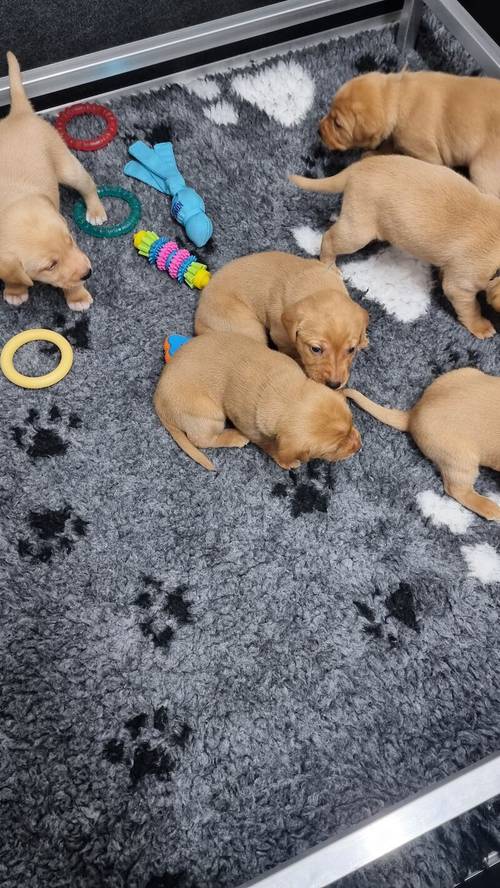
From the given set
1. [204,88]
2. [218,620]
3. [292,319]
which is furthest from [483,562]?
[204,88]

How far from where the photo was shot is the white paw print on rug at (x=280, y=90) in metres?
3.19

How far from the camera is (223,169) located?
307 centimetres

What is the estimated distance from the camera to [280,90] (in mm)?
3230

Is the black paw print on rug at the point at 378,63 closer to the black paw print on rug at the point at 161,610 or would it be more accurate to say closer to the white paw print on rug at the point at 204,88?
the white paw print on rug at the point at 204,88

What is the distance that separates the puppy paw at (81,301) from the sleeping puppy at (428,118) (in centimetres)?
113

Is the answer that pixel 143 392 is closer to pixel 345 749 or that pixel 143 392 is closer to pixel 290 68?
pixel 345 749

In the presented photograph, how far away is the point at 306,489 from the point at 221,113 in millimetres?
1779

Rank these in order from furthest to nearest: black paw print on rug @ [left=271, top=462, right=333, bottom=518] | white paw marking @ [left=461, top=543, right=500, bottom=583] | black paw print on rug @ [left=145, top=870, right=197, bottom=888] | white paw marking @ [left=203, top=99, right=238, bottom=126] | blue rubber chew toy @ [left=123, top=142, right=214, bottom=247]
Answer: white paw marking @ [left=203, top=99, right=238, bottom=126] < blue rubber chew toy @ [left=123, top=142, right=214, bottom=247] < black paw print on rug @ [left=271, top=462, right=333, bottom=518] < white paw marking @ [left=461, top=543, right=500, bottom=583] < black paw print on rug @ [left=145, top=870, right=197, bottom=888]

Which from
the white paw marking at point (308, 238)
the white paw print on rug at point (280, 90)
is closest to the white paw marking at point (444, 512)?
the white paw marking at point (308, 238)

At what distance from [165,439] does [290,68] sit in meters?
1.87

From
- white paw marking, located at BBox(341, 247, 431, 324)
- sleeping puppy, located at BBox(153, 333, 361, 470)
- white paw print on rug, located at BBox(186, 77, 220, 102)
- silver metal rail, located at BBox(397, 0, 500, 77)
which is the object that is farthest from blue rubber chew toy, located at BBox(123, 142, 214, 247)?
silver metal rail, located at BBox(397, 0, 500, 77)

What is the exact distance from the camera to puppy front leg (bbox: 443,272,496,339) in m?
2.60

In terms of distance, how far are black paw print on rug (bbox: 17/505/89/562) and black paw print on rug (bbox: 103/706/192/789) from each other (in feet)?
1.94

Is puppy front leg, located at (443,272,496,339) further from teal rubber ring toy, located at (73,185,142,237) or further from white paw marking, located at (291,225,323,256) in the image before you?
teal rubber ring toy, located at (73,185,142,237)
